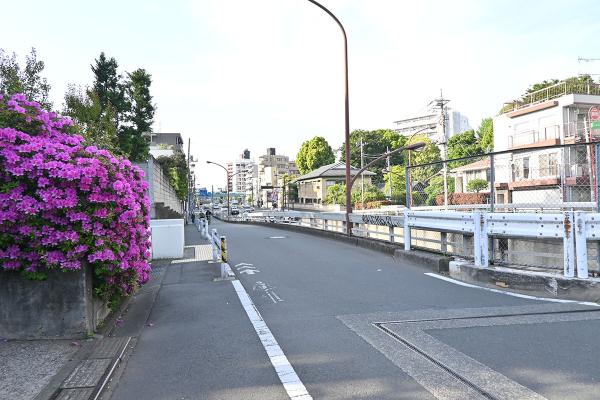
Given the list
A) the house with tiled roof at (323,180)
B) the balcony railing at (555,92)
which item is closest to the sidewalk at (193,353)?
the balcony railing at (555,92)

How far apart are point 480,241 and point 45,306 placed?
7042mm

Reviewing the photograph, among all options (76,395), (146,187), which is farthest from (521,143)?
(76,395)

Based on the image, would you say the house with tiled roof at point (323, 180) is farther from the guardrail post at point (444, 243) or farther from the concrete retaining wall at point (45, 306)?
the concrete retaining wall at point (45, 306)

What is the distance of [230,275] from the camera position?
408 inches

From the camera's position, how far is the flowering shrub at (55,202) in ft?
17.2

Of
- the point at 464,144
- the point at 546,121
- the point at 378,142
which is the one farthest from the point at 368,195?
the point at 378,142

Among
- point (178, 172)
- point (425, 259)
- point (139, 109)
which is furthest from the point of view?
point (178, 172)

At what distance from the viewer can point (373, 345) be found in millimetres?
5023

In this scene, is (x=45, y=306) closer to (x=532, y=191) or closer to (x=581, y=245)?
(x=581, y=245)

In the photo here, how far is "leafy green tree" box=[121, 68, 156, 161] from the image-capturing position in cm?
3403

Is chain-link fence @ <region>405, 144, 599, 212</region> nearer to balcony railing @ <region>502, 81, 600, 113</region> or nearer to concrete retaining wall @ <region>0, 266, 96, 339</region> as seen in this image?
concrete retaining wall @ <region>0, 266, 96, 339</region>

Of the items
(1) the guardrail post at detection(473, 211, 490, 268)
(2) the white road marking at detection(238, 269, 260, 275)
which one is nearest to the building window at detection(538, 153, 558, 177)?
(1) the guardrail post at detection(473, 211, 490, 268)

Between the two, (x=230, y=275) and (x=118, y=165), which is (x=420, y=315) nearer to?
(x=118, y=165)

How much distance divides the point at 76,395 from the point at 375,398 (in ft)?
8.10
